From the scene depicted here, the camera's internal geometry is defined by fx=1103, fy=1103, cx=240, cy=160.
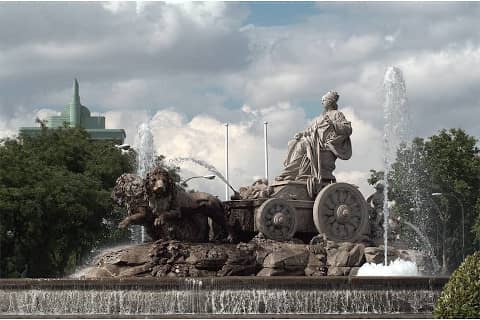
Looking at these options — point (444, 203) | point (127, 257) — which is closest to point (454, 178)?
point (444, 203)

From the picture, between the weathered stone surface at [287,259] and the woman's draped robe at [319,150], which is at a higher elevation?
the woman's draped robe at [319,150]

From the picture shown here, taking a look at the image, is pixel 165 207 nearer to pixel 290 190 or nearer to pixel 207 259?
pixel 207 259

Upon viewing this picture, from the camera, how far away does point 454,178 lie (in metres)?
69.1

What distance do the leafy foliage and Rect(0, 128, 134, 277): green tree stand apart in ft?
102

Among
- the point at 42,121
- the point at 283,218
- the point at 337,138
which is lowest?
the point at 283,218

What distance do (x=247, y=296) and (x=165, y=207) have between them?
473cm

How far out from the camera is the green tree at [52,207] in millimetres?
48531

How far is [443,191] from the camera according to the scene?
68.1 m

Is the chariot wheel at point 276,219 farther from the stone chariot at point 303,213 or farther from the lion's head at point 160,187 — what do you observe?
the lion's head at point 160,187

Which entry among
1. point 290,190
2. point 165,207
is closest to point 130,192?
point 165,207

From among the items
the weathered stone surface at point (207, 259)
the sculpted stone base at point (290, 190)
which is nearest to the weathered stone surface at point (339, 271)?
the weathered stone surface at point (207, 259)

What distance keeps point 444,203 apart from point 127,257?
4167 cm

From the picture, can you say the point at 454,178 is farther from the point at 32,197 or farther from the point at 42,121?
the point at 32,197

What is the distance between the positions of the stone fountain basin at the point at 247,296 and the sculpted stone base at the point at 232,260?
131cm
